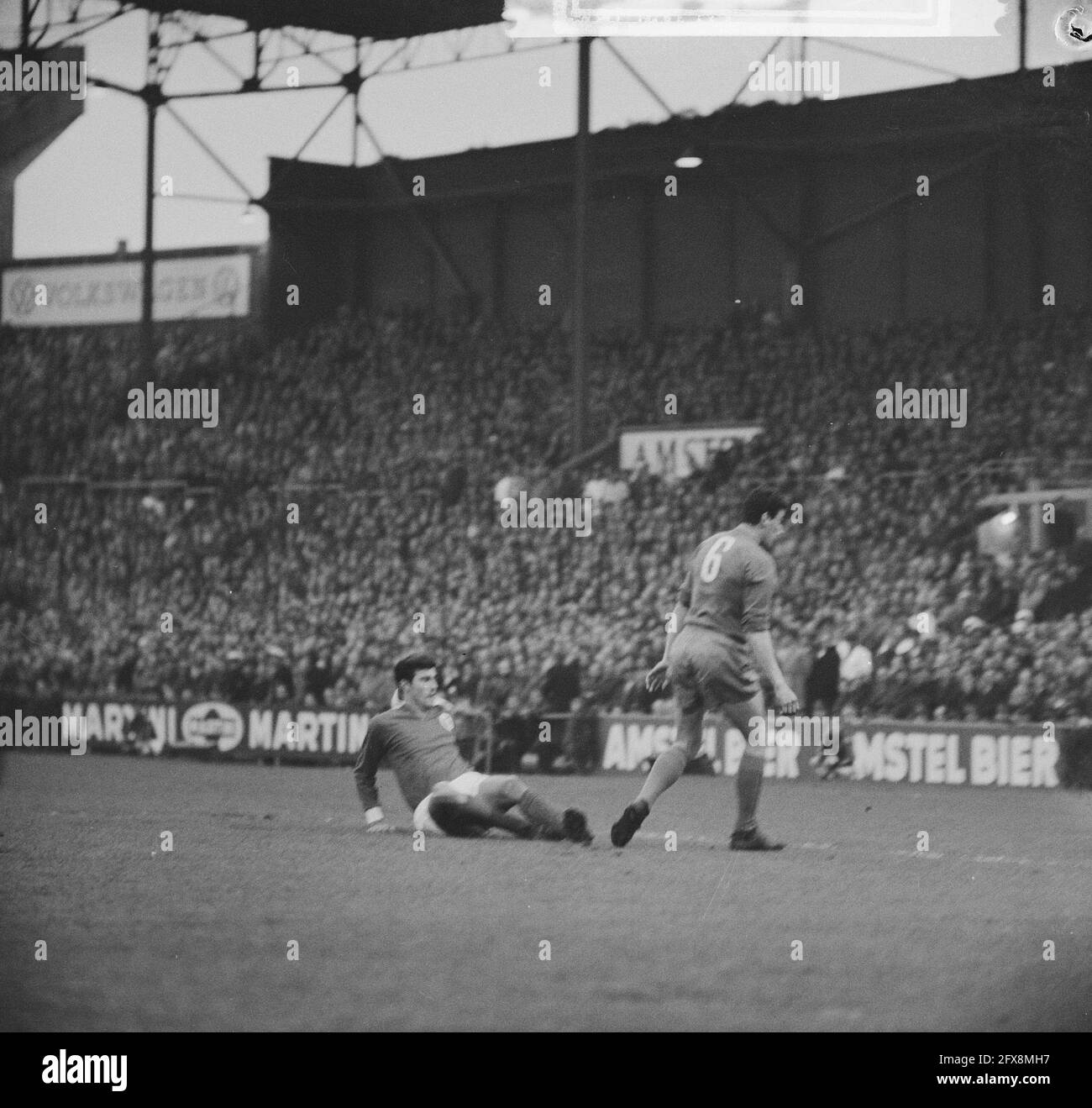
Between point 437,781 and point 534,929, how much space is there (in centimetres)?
249

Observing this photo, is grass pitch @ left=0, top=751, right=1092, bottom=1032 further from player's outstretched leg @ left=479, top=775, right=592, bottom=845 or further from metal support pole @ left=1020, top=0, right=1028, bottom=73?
metal support pole @ left=1020, top=0, right=1028, bottom=73

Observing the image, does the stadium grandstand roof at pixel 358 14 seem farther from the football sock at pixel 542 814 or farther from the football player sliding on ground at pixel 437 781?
the football sock at pixel 542 814

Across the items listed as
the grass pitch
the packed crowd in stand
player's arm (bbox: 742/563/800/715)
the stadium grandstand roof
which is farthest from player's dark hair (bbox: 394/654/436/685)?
the packed crowd in stand

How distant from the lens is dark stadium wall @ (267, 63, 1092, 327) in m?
13.6

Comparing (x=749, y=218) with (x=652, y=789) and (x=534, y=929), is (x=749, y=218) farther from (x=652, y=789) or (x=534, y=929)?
(x=534, y=929)

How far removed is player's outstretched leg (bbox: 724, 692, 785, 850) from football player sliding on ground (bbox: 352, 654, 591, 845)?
0.78 metres

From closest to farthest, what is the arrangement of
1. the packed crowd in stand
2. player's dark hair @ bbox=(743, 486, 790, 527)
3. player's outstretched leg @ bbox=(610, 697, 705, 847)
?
player's outstretched leg @ bbox=(610, 697, 705, 847), player's dark hair @ bbox=(743, 486, 790, 527), the packed crowd in stand

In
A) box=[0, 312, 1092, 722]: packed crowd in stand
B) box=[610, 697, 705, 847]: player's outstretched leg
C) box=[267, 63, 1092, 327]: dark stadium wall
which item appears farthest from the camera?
box=[0, 312, 1092, 722]: packed crowd in stand

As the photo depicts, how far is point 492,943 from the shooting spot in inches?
247

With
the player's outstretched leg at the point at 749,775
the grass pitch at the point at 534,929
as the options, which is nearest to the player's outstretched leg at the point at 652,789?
the grass pitch at the point at 534,929

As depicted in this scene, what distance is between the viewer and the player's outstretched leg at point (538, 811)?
8656 millimetres

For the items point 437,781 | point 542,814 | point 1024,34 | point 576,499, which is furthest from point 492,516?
point 1024,34
